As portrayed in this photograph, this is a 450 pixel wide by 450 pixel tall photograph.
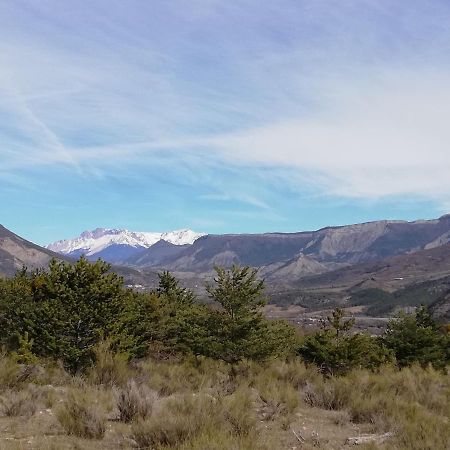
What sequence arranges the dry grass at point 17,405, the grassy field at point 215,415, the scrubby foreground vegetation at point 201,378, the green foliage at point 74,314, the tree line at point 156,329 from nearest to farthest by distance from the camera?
the grassy field at point 215,415, the scrubby foreground vegetation at point 201,378, the dry grass at point 17,405, the green foliage at point 74,314, the tree line at point 156,329

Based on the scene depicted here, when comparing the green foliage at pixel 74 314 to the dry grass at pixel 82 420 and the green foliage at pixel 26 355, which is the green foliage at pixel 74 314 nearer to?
the green foliage at pixel 26 355

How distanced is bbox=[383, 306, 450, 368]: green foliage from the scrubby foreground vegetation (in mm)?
85

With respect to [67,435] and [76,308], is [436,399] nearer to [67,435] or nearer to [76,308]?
[67,435]

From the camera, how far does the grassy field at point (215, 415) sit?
802 centimetres

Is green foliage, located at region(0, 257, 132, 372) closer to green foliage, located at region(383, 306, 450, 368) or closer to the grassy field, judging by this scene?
the grassy field

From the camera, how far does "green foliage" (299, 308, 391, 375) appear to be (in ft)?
79.5

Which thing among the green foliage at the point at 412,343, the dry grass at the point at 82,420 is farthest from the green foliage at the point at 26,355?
the green foliage at the point at 412,343

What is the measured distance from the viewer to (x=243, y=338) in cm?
2462

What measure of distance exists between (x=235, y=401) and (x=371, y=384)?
6.45 metres

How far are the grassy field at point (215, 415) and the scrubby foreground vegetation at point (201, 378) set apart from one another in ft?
0.11

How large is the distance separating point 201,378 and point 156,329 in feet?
42.1

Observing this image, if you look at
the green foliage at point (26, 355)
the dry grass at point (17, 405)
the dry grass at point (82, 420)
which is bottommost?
the green foliage at point (26, 355)

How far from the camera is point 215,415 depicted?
885 centimetres

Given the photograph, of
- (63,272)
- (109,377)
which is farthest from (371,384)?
(63,272)
